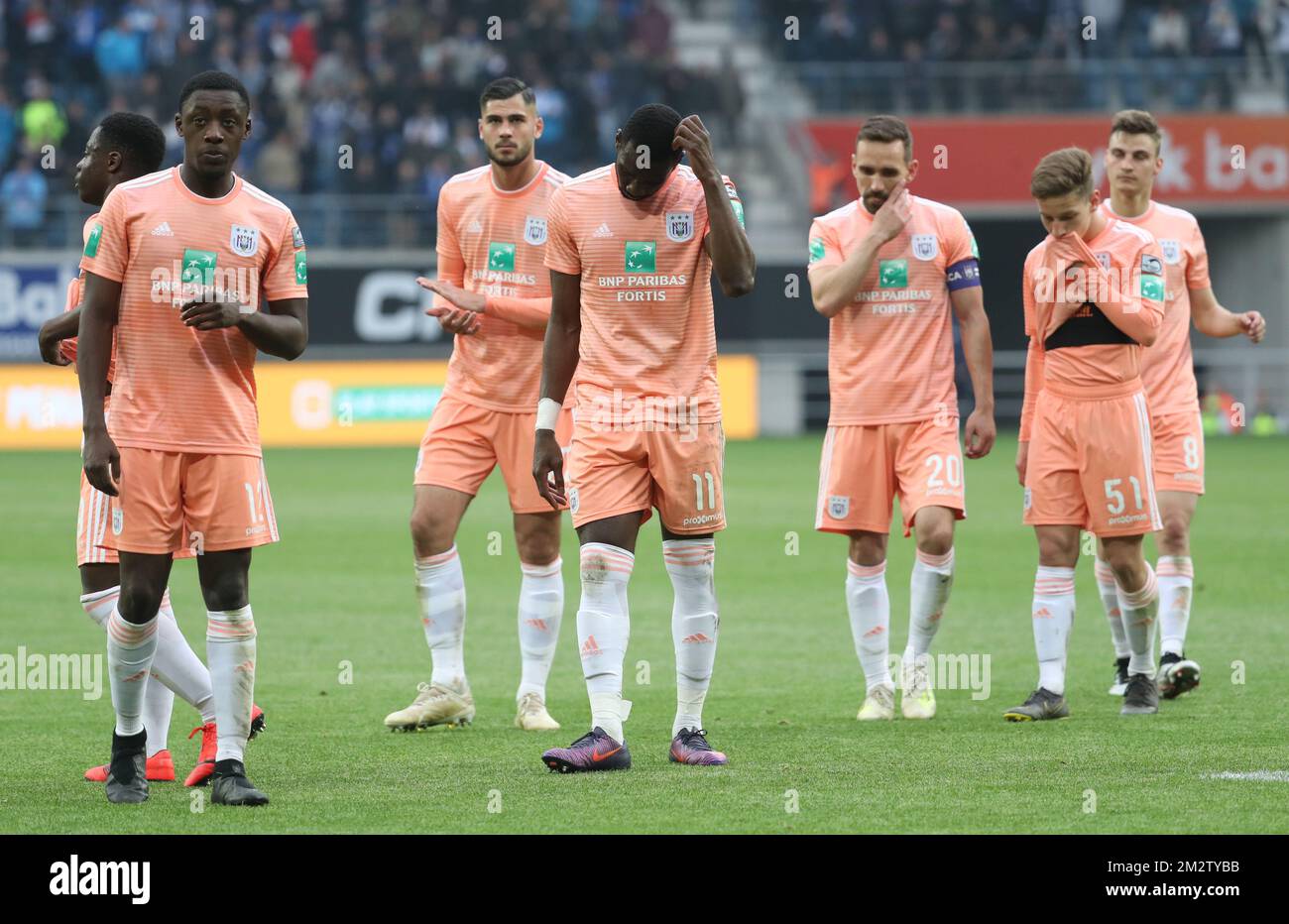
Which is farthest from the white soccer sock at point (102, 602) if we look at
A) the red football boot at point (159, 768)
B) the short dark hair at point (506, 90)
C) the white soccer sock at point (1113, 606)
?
the white soccer sock at point (1113, 606)

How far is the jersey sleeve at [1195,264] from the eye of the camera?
8930mm

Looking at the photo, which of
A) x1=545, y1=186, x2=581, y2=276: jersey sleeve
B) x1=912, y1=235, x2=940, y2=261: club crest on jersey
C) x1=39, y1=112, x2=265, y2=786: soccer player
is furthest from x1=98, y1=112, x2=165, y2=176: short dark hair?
x1=912, y1=235, x2=940, y2=261: club crest on jersey

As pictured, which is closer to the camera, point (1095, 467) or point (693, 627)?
point (693, 627)

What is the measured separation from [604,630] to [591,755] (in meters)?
0.44

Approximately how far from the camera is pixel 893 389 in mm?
8023

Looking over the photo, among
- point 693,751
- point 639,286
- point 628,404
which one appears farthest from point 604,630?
point 639,286

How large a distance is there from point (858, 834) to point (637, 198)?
2420mm

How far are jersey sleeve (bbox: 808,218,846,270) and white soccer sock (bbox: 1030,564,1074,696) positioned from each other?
1.56 meters

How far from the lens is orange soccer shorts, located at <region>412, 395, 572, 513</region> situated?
8086mm

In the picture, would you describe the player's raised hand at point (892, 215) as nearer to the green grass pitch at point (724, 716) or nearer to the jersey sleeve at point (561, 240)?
the jersey sleeve at point (561, 240)

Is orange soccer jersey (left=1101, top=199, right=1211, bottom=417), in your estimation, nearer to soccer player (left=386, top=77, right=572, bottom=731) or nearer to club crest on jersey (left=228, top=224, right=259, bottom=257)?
soccer player (left=386, top=77, right=572, bottom=731)

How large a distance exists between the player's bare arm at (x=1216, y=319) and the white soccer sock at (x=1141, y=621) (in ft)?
4.61

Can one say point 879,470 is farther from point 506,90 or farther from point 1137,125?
point 506,90

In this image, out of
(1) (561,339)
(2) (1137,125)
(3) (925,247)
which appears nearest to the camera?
(1) (561,339)
